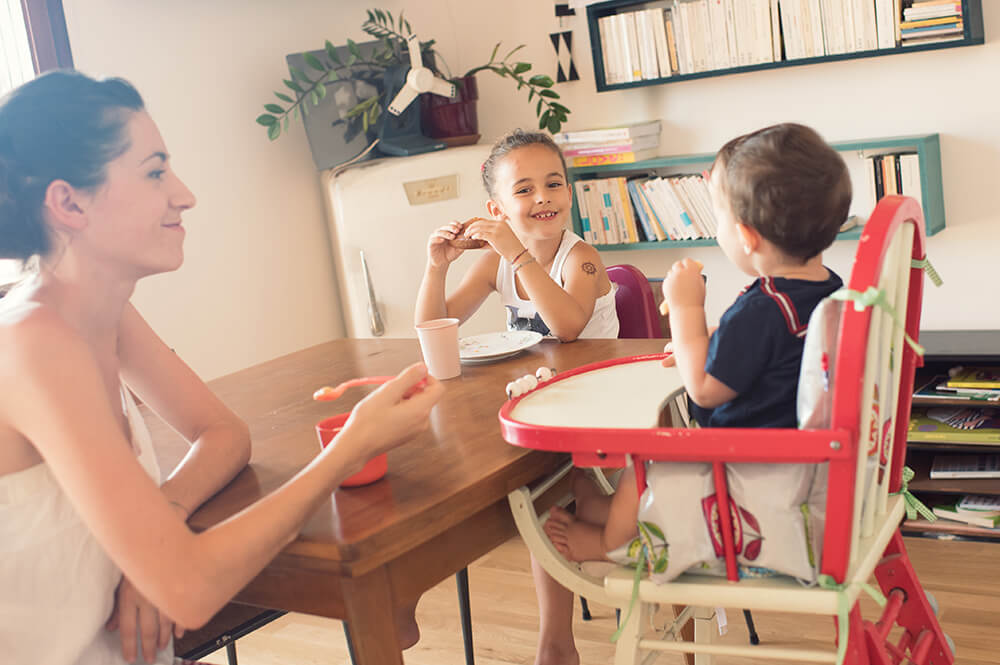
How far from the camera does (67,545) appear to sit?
1179 millimetres

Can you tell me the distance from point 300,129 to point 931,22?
2161 millimetres

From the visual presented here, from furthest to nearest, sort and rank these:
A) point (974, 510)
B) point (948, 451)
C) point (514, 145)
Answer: point (948, 451), point (974, 510), point (514, 145)

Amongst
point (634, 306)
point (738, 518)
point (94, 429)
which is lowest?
point (738, 518)

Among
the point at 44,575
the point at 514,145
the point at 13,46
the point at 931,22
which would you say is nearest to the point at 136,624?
the point at 44,575

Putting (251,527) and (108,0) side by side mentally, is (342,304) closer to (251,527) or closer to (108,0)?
(108,0)

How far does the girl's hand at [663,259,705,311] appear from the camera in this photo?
4.57 feet

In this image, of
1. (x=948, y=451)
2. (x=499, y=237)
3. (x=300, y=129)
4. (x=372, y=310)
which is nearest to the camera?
(x=499, y=237)

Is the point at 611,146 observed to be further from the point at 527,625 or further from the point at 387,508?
the point at 387,508

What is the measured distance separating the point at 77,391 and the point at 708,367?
0.79 meters

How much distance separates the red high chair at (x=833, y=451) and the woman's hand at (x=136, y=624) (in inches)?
19.0

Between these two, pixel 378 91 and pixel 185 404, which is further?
pixel 378 91

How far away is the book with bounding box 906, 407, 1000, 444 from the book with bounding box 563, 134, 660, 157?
1238 mm

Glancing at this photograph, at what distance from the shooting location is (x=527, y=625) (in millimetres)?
2570

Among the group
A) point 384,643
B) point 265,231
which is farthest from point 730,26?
point 384,643
